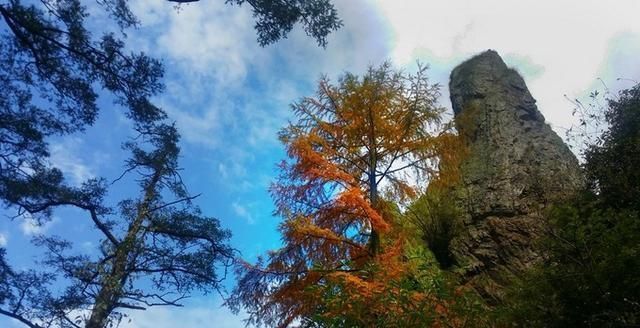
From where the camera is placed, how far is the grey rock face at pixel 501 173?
992 cm

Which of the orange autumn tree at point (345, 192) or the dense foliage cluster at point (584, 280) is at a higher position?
the orange autumn tree at point (345, 192)

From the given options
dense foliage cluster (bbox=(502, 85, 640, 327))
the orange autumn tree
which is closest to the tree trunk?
the orange autumn tree

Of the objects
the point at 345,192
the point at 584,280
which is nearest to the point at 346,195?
the point at 345,192

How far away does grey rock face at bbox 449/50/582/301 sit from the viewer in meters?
9.92

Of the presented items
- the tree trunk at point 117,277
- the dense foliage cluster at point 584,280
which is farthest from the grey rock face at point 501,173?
the tree trunk at point 117,277

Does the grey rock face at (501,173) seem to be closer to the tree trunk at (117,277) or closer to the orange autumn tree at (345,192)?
the orange autumn tree at (345,192)

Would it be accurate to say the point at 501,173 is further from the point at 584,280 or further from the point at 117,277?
the point at 117,277

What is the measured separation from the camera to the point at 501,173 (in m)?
12.2

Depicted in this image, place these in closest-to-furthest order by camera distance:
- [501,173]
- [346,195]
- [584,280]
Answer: [584,280] → [346,195] → [501,173]

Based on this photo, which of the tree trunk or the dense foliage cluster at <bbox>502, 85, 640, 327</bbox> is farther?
the tree trunk

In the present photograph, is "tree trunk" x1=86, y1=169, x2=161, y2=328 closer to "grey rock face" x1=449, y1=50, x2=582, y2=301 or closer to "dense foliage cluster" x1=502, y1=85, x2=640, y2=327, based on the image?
"grey rock face" x1=449, y1=50, x2=582, y2=301

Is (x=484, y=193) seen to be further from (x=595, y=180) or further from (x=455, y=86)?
(x=455, y=86)

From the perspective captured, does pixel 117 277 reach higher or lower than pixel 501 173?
lower

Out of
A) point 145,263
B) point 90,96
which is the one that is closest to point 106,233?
point 145,263
